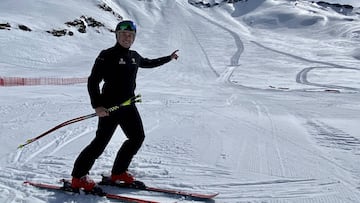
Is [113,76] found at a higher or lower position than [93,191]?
higher

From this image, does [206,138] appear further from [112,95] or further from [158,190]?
[112,95]

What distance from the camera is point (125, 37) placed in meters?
4.11

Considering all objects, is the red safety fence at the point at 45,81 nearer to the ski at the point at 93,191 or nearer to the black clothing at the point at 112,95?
the ski at the point at 93,191

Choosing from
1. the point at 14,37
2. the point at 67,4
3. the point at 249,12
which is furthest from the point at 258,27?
the point at 14,37

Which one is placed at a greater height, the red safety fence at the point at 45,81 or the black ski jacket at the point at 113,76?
the black ski jacket at the point at 113,76

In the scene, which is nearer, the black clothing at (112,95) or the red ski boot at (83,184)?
the black clothing at (112,95)

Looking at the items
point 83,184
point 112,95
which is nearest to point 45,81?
point 83,184

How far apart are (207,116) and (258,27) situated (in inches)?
2627

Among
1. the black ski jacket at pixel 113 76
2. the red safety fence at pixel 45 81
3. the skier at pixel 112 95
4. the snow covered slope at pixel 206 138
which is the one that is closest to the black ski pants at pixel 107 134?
the skier at pixel 112 95

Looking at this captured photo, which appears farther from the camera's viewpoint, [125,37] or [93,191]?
[93,191]

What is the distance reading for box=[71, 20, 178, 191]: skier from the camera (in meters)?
4.07

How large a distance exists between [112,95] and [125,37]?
0.62m

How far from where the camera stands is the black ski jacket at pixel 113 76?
4.06 metres

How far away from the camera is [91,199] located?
420 cm
